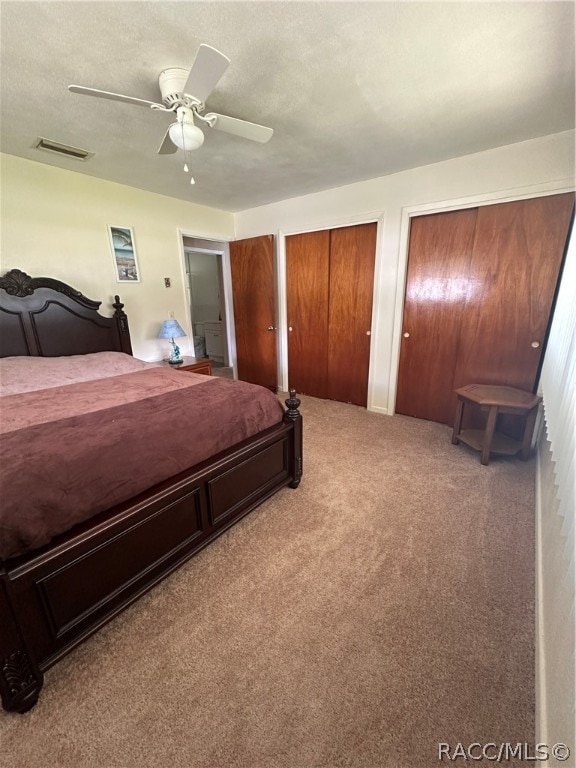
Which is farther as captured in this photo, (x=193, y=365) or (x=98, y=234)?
(x=193, y=365)

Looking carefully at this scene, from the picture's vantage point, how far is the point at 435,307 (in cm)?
297

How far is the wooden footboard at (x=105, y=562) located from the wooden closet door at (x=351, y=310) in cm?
209

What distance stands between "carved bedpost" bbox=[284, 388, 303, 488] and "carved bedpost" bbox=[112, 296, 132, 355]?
212 centimetres

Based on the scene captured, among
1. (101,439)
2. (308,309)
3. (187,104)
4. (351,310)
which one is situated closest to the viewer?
(101,439)

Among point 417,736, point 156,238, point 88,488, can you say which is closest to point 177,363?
point 156,238

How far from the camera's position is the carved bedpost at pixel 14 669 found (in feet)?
3.16

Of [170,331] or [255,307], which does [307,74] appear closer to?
[170,331]

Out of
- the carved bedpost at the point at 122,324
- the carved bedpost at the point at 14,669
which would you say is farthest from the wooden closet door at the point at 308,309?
the carved bedpost at the point at 14,669

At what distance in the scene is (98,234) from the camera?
9.80ft

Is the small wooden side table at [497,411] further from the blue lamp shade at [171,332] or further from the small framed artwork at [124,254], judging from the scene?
the small framed artwork at [124,254]

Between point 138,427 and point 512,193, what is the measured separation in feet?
10.4

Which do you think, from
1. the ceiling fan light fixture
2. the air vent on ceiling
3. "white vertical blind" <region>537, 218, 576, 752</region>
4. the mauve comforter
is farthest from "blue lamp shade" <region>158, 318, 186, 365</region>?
"white vertical blind" <region>537, 218, 576, 752</region>

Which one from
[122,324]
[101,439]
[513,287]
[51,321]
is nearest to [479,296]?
[513,287]

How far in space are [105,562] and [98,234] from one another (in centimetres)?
304
